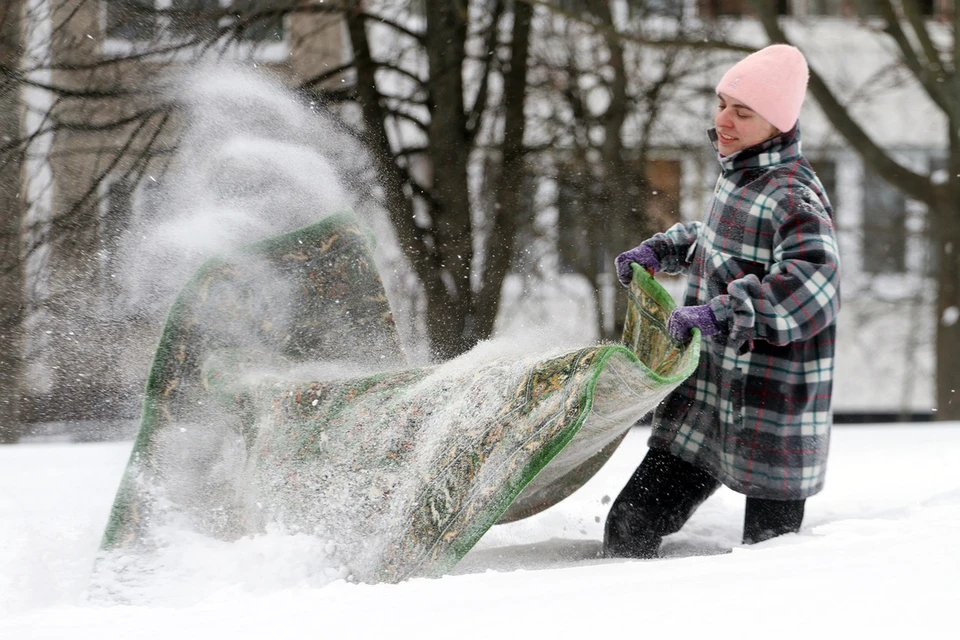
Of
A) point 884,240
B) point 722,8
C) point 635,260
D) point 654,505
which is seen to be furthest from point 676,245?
point 884,240

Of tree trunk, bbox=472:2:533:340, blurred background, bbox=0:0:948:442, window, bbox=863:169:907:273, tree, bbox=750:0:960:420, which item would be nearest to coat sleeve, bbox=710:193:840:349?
blurred background, bbox=0:0:948:442

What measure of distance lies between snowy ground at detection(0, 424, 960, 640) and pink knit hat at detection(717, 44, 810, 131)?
39.8 inches

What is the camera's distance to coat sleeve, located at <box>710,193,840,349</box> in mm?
2225

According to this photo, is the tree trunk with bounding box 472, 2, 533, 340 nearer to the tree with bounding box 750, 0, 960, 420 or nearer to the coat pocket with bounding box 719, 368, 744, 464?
the tree with bounding box 750, 0, 960, 420

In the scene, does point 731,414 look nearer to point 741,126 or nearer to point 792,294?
point 792,294

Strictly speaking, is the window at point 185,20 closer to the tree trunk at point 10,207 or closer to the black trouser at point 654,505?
the tree trunk at point 10,207

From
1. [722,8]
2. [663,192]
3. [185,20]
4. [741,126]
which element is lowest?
[663,192]

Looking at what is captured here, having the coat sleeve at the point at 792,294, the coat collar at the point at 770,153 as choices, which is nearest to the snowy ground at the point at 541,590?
the coat sleeve at the point at 792,294

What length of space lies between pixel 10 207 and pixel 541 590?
455 centimetres

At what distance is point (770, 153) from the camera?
2.48 m

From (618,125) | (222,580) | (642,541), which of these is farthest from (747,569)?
(618,125)

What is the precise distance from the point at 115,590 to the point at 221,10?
13.7 ft

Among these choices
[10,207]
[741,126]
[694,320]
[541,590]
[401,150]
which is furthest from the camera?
[401,150]

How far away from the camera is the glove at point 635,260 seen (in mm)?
2697
